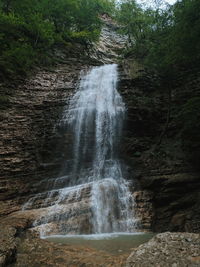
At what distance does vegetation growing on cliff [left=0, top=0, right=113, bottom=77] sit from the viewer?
1623 centimetres

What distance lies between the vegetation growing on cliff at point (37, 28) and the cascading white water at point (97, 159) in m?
4.41

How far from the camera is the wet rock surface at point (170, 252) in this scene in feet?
10.4

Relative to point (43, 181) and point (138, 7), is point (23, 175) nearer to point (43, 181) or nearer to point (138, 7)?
point (43, 181)

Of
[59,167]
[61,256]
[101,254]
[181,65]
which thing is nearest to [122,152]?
[59,167]

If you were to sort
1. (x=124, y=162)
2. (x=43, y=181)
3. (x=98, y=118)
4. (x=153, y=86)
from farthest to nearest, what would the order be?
(x=153, y=86), (x=98, y=118), (x=124, y=162), (x=43, y=181)

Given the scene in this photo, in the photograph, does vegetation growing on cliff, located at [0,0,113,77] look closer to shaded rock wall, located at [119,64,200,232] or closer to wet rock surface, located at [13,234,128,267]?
shaded rock wall, located at [119,64,200,232]

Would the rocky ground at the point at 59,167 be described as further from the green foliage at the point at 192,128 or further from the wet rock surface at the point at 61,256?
the green foliage at the point at 192,128

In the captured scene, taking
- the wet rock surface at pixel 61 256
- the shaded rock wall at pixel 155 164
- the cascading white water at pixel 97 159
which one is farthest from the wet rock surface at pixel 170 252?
the cascading white water at pixel 97 159

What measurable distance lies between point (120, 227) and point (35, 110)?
29.0ft

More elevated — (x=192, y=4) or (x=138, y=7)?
(x=138, y=7)

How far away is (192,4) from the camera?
26.9 ft

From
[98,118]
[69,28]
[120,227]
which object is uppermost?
[69,28]

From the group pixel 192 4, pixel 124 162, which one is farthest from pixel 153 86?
pixel 192 4

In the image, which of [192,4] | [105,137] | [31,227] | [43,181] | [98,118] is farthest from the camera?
[98,118]
